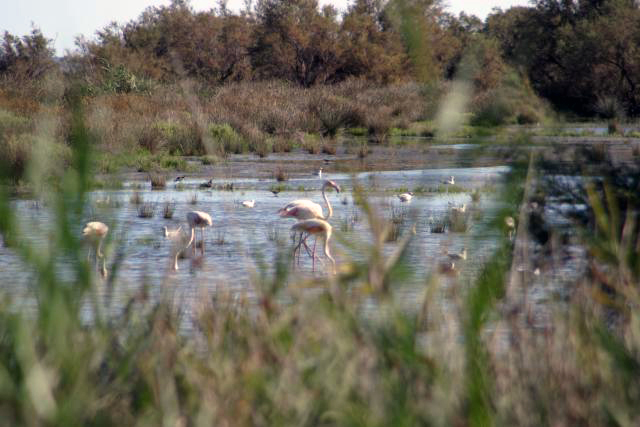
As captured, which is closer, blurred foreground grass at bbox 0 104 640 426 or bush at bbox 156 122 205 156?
blurred foreground grass at bbox 0 104 640 426

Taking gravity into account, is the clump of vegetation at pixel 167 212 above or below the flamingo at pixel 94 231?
below

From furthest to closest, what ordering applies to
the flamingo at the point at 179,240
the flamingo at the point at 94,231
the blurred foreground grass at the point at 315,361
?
the flamingo at the point at 179,240
the flamingo at the point at 94,231
the blurred foreground grass at the point at 315,361

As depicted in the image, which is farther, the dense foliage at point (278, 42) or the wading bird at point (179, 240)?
the dense foliage at point (278, 42)

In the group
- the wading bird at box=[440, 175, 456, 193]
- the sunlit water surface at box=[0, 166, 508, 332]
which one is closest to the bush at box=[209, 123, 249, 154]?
the sunlit water surface at box=[0, 166, 508, 332]

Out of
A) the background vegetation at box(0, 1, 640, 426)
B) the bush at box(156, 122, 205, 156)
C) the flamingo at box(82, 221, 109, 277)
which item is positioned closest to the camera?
the background vegetation at box(0, 1, 640, 426)

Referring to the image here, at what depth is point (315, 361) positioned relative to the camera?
2.90 metres

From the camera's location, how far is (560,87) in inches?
192

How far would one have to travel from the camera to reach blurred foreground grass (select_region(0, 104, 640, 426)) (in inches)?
94.1

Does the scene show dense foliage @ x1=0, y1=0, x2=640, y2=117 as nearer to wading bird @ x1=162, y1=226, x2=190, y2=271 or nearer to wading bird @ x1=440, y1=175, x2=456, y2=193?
wading bird @ x1=440, y1=175, x2=456, y2=193

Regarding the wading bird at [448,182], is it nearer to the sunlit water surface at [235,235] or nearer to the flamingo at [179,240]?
the sunlit water surface at [235,235]

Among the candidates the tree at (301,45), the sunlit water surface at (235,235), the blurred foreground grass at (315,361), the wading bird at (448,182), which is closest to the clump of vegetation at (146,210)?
the sunlit water surface at (235,235)

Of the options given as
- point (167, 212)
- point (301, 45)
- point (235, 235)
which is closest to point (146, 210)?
point (167, 212)

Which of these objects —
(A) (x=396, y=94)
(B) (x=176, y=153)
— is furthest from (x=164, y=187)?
(A) (x=396, y=94)

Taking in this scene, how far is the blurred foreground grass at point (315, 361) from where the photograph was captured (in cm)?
239
